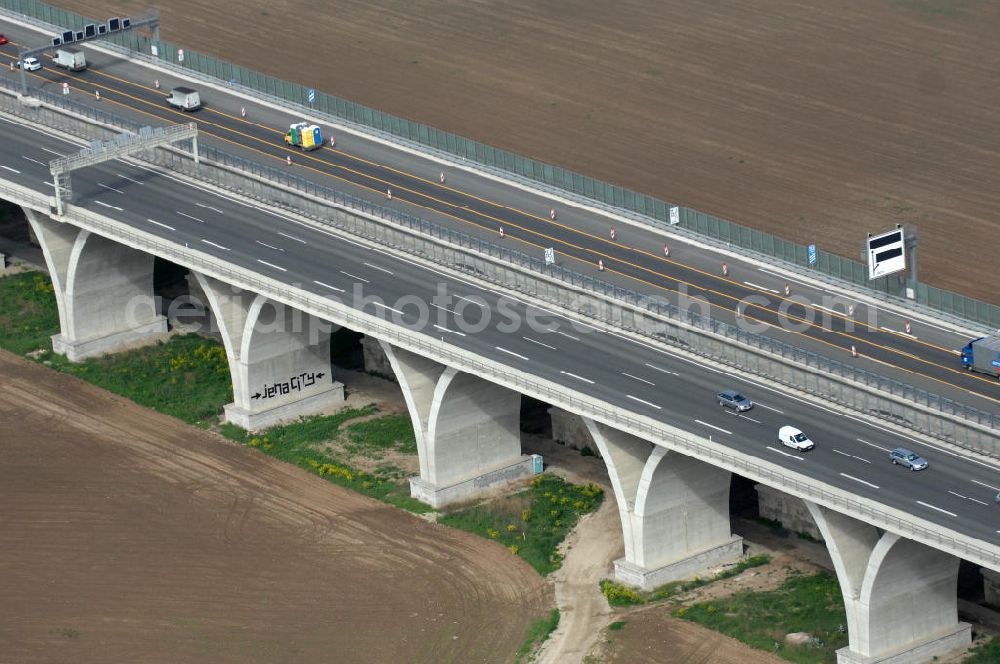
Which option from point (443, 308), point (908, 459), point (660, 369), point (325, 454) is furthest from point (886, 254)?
point (325, 454)

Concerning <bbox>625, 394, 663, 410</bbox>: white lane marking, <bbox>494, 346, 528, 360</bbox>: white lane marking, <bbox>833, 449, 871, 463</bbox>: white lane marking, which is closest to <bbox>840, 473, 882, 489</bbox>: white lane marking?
<bbox>833, 449, 871, 463</bbox>: white lane marking

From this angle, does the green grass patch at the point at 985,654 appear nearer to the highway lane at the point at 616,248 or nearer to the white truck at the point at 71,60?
the highway lane at the point at 616,248

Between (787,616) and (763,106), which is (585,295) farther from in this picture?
(763,106)

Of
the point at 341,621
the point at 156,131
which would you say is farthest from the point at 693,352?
the point at 156,131

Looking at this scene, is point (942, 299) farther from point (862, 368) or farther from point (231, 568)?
point (231, 568)

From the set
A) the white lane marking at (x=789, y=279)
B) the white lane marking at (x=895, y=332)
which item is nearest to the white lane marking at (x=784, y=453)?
the white lane marking at (x=895, y=332)

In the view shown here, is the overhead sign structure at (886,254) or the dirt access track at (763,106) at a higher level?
the overhead sign structure at (886,254)
